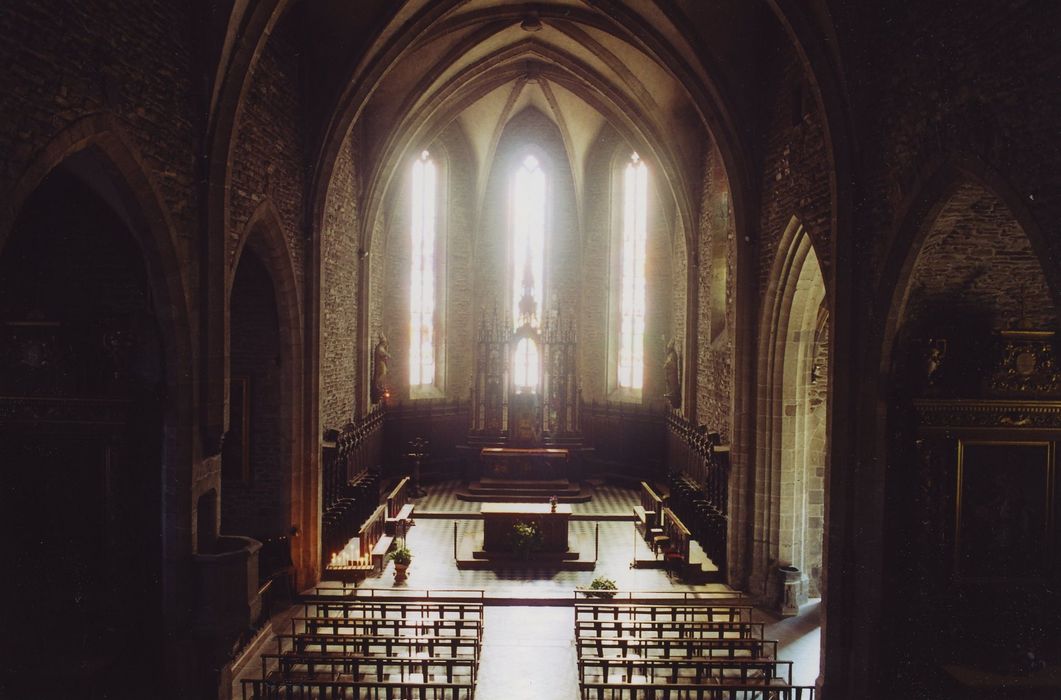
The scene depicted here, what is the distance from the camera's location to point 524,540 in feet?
50.6

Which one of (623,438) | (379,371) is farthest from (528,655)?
(623,438)

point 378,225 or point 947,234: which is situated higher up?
point 378,225

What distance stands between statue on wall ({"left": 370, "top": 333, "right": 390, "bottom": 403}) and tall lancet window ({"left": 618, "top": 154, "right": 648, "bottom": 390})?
7.75 meters

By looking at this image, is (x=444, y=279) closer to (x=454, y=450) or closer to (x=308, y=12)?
(x=454, y=450)

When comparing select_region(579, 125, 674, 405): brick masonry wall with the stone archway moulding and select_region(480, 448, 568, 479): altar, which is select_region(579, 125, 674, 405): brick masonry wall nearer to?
select_region(480, 448, 568, 479): altar

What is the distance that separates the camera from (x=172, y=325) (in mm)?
8914

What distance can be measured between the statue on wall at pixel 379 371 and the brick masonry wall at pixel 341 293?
1.32 m

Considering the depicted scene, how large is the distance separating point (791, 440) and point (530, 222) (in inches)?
537

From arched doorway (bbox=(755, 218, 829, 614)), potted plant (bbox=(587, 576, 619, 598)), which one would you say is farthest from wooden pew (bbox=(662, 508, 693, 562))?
potted plant (bbox=(587, 576, 619, 598))

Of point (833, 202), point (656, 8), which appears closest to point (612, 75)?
point (656, 8)

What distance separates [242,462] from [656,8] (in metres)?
10.9

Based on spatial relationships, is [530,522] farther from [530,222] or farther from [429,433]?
[530,222]

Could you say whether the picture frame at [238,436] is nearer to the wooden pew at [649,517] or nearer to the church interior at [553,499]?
the church interior at [553,499]

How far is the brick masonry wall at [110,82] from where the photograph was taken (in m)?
5.96
